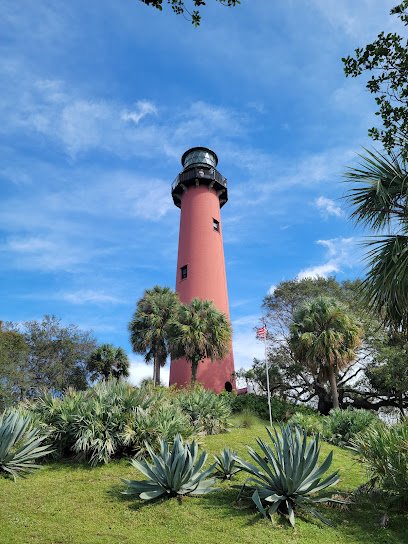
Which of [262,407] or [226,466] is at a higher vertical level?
[262,407]

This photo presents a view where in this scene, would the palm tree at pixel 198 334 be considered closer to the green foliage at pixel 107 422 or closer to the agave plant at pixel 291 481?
the green foliage at pixel 107 422

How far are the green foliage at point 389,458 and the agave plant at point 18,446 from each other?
6209mm

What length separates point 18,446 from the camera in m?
8.41

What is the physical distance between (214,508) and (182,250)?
2180cm

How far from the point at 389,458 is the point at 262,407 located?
45.4 feet

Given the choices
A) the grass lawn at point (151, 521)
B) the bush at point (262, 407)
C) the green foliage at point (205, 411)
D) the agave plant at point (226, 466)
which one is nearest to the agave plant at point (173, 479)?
the grass lawn at point (151, 521)

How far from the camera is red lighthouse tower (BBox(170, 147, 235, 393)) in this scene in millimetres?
24250

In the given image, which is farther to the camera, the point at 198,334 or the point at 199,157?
the point at 199,157

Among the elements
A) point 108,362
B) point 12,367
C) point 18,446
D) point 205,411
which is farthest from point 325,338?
point 12,367

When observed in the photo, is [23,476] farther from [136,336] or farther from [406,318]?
[136,336]

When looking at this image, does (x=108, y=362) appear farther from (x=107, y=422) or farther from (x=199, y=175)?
(x=107, y=422)

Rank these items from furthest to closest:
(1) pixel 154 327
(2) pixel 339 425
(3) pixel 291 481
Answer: (1) pixel 154 327 < (2) pixel 339 425 < (3) pixel 291 481

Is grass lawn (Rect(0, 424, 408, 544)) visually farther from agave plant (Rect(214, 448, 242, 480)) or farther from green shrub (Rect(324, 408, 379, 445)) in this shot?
green shrub (Rect(324, 408, 379, 445))

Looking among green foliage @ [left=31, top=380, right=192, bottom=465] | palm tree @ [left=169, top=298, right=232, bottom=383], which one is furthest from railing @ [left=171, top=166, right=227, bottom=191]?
green foliage @ [left=31, top=380, right=192, bottom=465]
